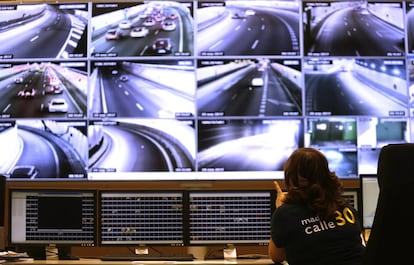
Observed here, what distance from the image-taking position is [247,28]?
404cm

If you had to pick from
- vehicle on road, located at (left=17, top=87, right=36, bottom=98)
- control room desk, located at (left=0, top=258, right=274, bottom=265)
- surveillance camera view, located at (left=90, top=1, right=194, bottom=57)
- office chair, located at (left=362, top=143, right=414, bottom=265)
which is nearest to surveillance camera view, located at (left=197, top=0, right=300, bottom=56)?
surveillance camera view, located at (left=90, top=1, right=194, bottom=57)

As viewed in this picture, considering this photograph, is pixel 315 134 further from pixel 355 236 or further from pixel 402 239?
pixel 402 239

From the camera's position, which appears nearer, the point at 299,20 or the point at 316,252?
the point at 316,252

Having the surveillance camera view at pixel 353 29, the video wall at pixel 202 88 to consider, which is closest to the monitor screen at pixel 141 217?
the video wall at pixel 202 88

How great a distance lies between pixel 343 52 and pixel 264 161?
3.33 feet

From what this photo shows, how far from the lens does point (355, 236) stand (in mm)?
2406

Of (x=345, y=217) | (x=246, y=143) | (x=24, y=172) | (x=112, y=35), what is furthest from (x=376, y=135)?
(x=24, y=172)

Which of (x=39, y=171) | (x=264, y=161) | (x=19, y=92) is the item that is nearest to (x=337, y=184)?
(x=264, y=161)

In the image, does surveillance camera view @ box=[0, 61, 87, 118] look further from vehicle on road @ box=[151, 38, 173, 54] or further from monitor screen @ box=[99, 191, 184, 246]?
monitor screen @ box=[99, 191, 184, 246]

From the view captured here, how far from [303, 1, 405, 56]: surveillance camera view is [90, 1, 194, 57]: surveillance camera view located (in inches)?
35.8

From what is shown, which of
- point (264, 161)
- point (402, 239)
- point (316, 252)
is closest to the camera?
point (402, 239)

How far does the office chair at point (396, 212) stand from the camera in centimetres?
165

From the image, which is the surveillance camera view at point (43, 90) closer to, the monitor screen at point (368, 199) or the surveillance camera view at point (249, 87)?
the surveillance camera view at point (249, 87)

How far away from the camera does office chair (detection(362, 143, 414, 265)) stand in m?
1.65
